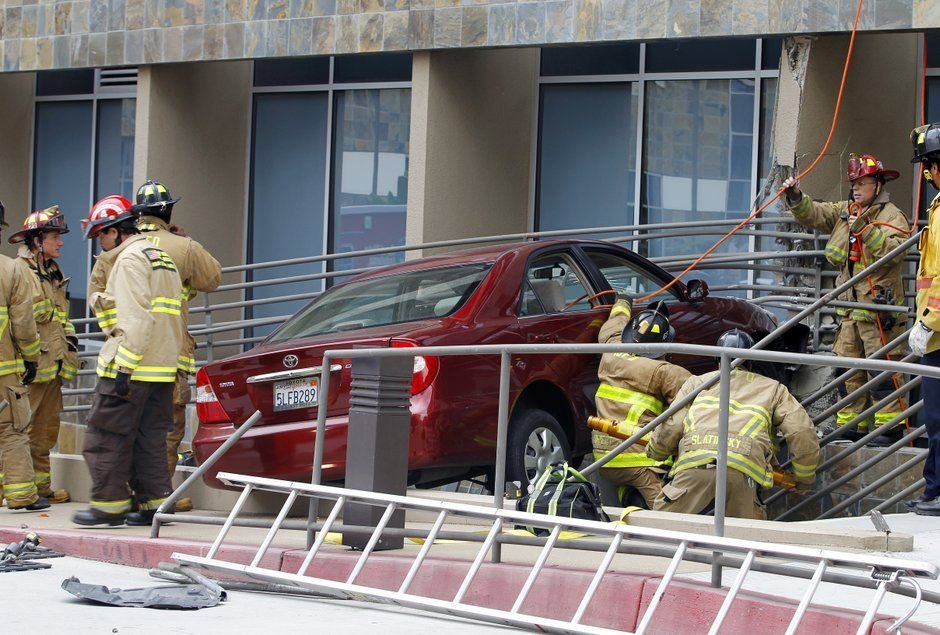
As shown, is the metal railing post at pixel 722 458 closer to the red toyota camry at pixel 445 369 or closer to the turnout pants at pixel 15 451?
the red toyota camry at pixel 445 369

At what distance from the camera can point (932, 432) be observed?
759cm

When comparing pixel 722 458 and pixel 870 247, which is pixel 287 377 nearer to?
pixel 722 458

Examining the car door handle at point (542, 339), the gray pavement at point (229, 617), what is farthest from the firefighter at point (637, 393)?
the gray pavement at point (229, 617)

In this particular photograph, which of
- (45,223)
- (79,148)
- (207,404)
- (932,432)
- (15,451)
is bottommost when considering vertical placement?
(15,451)

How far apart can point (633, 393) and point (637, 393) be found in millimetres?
23

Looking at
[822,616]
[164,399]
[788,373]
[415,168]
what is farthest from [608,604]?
[415,168]

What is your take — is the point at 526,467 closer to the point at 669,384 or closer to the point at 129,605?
the point at 669,384

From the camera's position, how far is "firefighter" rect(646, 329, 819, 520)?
7.57 meters

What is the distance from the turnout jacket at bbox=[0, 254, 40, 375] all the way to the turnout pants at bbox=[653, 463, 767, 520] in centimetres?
445

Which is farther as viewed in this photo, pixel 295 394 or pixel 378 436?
pixel 295 394

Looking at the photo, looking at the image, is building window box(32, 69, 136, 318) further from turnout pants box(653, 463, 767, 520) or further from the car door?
turnout pants box(653, 463, 767, 520)

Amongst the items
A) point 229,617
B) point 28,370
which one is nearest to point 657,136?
point 28,370

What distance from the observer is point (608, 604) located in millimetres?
5805

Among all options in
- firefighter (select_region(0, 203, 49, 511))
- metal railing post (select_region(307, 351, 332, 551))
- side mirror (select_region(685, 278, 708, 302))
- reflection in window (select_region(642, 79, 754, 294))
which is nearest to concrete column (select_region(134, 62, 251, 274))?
reflection in window (select_region(642, 79, 754, 294))
